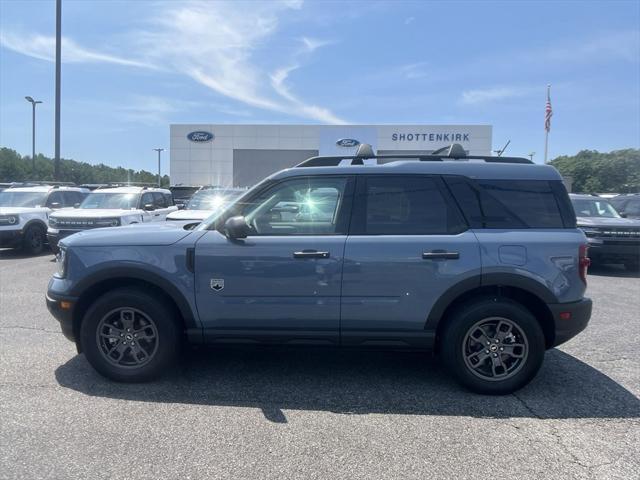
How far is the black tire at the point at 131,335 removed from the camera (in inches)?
165

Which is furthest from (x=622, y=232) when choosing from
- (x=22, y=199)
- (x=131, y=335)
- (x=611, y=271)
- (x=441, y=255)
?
(x=22, y=199)

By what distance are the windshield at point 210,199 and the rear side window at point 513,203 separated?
26.8ft

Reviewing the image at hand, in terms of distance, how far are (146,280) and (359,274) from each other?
1.82 m

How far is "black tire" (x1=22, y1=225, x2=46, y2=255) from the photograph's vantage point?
12469 millimetres

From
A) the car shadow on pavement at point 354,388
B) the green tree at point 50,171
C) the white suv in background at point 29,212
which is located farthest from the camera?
the green tree at point 50,171

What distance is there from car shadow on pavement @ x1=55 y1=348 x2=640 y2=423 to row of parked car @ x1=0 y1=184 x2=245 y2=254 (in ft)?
20.6

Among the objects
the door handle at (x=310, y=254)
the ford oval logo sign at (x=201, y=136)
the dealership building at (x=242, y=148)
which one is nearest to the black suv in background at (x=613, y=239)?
the door handle at (x=310, y=254)

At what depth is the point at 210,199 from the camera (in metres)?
12.3

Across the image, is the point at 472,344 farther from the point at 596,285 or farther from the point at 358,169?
the point at 596,285

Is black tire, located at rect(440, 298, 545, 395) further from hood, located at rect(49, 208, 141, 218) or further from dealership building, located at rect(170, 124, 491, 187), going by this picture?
dealership building, located at rect(170, 124, 491, 187)

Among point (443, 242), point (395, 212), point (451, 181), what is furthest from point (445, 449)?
point (451, 181)

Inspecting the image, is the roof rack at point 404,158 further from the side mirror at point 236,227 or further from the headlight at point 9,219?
the headlight at point 9,219

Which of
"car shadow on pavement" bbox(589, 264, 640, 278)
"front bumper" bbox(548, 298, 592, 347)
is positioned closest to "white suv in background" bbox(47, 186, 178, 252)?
"front bumper" bbox(548, 298, 592, 347)

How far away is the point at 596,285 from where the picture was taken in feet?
30.9
